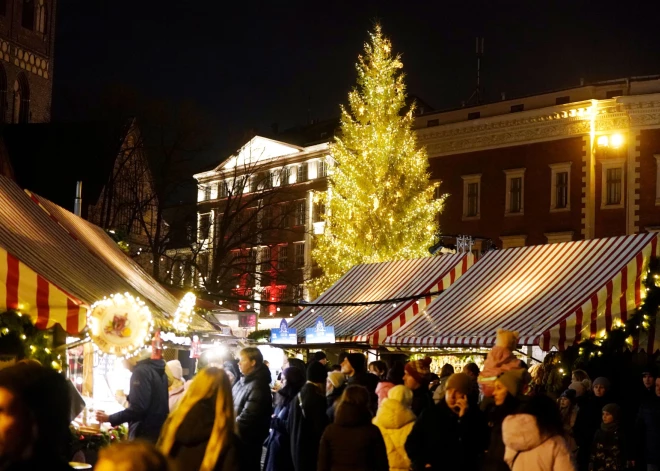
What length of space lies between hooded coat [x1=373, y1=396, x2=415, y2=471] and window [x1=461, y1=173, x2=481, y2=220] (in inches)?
1497

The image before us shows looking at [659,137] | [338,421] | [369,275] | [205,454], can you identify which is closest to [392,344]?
[369,275]

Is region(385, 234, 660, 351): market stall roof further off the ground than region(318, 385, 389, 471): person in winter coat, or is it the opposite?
region(385, 234, 660, 351): market stall roof

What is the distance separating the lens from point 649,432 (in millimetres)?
12219

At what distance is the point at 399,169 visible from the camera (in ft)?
121

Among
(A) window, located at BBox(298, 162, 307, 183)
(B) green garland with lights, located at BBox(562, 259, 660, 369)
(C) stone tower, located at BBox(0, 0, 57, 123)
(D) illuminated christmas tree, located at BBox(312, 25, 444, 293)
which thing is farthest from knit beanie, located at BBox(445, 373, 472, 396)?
(A) window, located at BBox(298, 162, 307, 183)

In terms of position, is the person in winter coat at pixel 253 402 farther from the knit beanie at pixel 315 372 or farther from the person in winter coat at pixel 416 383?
the person in winter coat at pixel 416 383

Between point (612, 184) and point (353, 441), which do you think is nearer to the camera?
point (353, 441)

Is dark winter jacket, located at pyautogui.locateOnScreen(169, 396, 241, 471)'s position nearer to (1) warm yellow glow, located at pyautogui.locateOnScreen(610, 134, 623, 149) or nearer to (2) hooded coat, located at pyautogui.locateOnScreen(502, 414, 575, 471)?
(2) hooded coat, located at pyautogui.locateOnScreen(502, 414, 575, 471)

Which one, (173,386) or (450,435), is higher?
(173,386)

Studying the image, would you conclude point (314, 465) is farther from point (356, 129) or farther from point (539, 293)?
point (356, 129)

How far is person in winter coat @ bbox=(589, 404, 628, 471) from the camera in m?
11.7

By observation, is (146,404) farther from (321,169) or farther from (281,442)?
(321,169)

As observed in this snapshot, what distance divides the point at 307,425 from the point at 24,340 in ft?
11.6

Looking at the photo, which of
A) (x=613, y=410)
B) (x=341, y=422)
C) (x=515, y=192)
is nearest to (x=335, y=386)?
(x=613, y=410)
